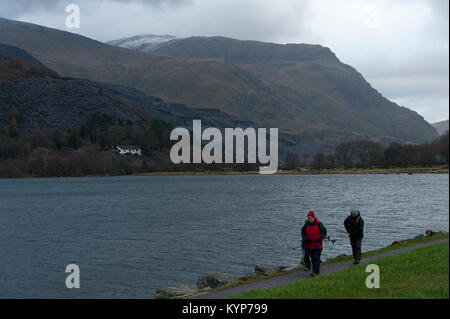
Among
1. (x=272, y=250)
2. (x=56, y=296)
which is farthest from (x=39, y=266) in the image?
(x=272, y=250)

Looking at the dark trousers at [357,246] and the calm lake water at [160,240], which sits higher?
the dark trousers at [357,246]

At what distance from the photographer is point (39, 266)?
4412cm

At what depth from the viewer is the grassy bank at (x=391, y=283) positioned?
1653 centimetres

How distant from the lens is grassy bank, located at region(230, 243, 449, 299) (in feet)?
54.2

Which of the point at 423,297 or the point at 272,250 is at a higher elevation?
the point at 423,297

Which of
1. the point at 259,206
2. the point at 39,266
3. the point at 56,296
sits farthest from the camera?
the point at 259,206

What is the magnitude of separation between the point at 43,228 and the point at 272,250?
3980 centimetres

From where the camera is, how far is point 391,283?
59.8 ft

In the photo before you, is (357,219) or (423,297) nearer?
(423,297)

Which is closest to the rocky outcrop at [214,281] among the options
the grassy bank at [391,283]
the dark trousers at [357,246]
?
the dark trousers at [357,246]

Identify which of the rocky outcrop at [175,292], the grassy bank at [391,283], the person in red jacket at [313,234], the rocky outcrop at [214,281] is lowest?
the rocky outcrop at [175,292]

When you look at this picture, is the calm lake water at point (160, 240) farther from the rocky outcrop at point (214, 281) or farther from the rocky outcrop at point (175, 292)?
the rocky outcrop at point (214, 281)
